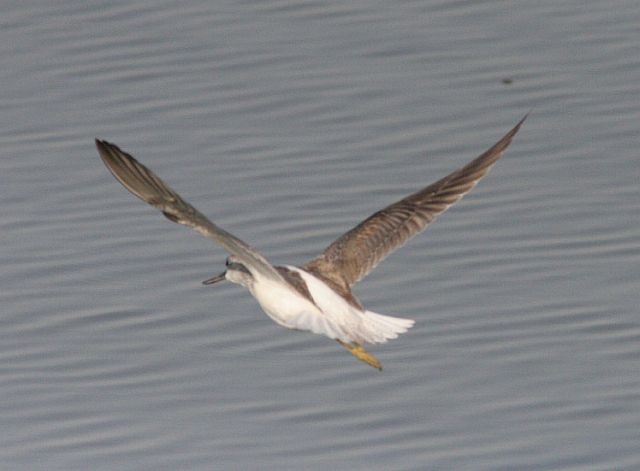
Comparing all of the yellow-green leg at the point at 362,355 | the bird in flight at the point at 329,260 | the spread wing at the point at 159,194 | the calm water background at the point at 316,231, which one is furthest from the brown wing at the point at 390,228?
the spread wing at the point at 159,194

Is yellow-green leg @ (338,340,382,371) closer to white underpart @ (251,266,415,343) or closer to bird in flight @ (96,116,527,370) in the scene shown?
bird in flight @ (96,116,527,370)

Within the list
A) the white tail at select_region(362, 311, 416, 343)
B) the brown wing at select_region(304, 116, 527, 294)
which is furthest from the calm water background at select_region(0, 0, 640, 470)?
the white tail at select_region(362, 311, 416, 343)

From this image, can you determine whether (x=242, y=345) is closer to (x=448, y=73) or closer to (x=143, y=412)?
(x=143, y=412)

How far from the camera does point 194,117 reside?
11.3m

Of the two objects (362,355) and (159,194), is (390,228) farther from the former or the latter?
(159,194)


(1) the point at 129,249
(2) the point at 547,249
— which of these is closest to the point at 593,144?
Answer: (2) the point at 547,249

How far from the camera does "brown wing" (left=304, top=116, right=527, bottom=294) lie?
802 cm

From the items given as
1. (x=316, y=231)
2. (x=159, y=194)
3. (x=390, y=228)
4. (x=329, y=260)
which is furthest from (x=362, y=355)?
(x=316, y=231)

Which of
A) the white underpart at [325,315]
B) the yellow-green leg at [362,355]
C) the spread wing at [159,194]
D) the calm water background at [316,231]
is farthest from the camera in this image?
the calm water background at [316,231]

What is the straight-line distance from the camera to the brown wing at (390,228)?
8.02 m

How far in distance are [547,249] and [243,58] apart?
3.00 m

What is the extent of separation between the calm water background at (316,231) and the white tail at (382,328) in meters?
0.89

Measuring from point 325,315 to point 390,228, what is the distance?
1135 millimetres

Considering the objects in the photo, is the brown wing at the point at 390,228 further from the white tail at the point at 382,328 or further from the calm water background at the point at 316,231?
the calm water background at the point at 316,231
